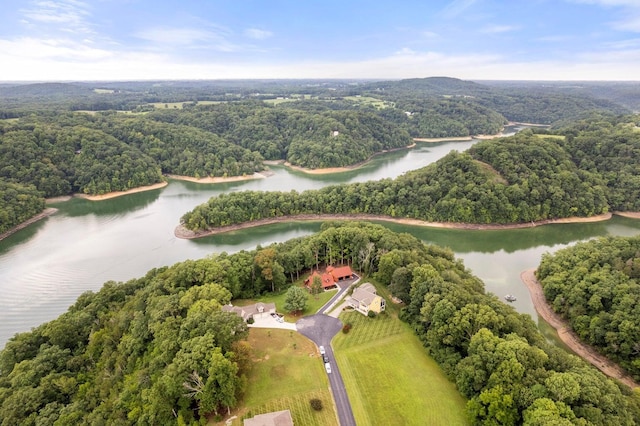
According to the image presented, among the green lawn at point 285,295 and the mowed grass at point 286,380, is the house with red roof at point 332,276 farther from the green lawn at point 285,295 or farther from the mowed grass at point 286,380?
the mowed grass at point 286,380

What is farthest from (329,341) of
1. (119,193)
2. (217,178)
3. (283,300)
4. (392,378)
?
(217,178)

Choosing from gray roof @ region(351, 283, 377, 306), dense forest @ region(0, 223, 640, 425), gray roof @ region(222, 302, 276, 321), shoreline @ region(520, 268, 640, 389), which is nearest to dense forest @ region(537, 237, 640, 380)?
shoreline @ region(520, 268, 640, 389)

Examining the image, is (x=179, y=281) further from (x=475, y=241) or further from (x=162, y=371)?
(x=475, y=241)

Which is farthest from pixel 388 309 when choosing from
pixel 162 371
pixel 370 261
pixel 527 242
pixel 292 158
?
pixel 292 158

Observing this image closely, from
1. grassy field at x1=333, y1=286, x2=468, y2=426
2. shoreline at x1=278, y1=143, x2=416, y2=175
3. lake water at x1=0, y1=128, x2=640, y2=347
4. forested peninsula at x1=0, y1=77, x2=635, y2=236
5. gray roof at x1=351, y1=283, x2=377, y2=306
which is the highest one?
forested peninsula at x1=0, y1=77, x2=635, y2=236

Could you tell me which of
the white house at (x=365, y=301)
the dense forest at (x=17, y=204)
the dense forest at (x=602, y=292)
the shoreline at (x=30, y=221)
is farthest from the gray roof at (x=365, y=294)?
the dense forest at (x=17, y=204)

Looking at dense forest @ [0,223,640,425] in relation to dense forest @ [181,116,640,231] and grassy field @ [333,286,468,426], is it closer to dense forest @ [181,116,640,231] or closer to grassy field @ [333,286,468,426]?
grassy field @ [333,286,468,426]
